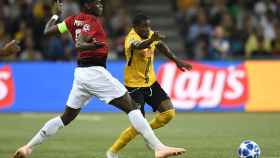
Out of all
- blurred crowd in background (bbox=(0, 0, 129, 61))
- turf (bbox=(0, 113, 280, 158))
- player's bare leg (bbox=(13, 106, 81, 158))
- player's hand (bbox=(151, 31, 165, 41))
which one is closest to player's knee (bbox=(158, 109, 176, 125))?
turf (bbox=(0, 113, 280, 158))

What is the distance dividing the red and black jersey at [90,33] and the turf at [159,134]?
1.94 meters

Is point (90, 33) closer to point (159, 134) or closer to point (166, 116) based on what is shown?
point (166, 116)

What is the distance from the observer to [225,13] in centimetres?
2581

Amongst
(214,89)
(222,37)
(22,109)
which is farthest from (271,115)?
(22,109)

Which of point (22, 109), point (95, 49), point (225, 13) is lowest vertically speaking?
point (22, 109)

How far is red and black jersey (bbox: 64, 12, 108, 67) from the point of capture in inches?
432

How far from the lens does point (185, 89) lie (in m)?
21.4

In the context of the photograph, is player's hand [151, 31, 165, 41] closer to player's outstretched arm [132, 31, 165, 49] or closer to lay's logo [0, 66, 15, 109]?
player's outstretched arm [132, 31, 165, 49]

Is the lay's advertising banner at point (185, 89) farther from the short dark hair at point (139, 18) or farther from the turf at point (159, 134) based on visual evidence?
the short dark hair at point (139, 18)

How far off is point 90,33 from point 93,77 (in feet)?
1.95

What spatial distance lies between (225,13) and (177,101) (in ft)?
17.6

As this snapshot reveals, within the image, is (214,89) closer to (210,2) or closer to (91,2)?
(210,2)

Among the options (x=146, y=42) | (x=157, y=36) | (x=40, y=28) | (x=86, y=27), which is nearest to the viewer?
(x=86, y=27)

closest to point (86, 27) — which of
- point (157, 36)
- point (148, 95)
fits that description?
point (157, 36)
